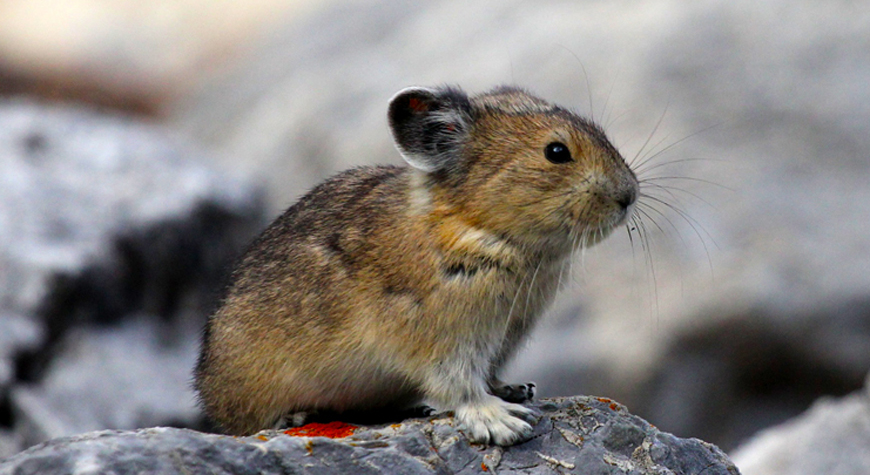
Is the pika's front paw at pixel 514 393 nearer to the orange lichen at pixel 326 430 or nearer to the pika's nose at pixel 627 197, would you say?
the orange lichen at pixel 326 430

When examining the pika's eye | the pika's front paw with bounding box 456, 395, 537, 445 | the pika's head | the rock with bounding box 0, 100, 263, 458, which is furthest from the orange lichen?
the rock with bounding box 0, 100, 263, 458

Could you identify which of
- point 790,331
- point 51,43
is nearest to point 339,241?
point 790,331

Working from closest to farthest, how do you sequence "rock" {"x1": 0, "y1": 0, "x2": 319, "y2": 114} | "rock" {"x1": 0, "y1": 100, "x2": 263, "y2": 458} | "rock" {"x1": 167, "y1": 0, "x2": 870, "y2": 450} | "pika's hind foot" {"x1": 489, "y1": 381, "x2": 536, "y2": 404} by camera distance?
"pika's hind foot" {"x1": 489, "y1": 381, "x2": 536, "y2": 404} → "rock" {"x1": 0, "y1": 100, "x2": 263, "y2": 458} → "rock" {"x1": 167, "y1": 0, "x2": 870, "y2": 450} → "rock" {"x1": 0, "y1": 0, "x2": 319, "y2": 114}

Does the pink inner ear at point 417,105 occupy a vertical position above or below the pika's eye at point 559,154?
above

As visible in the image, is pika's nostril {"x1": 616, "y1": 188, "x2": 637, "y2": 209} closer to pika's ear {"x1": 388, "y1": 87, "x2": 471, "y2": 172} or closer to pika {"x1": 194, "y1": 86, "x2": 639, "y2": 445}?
pika {"x1": 194, "y1": 86, "x2": 639, "y2": 445}

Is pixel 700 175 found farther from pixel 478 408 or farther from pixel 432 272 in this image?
pixel 478 408

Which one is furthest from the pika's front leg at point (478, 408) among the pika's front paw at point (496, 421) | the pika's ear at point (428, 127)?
the pika's ear at point (428, 127)

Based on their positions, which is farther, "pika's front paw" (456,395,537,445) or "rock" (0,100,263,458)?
"rock" (0,100,263,458)
